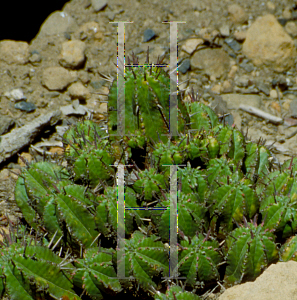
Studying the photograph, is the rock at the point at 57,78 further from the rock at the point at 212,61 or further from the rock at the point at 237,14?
the rock at the point at 237,14

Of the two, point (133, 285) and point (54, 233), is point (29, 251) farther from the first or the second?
point (133, 285)

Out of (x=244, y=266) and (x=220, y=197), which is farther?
(x=220, y=197)

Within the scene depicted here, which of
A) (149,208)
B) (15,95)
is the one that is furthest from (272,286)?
(15,95)

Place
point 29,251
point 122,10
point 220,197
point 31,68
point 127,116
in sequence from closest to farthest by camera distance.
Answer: point 29,251 → point 220,197 → point 127,116 → point 31,68 → point 122,10

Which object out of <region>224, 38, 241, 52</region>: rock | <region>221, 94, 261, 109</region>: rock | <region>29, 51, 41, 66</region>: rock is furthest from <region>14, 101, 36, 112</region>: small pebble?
<region>224, 38, 241, 52</region>: rock

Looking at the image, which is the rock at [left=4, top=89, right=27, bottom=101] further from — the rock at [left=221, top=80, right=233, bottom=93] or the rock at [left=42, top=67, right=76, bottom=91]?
the rock at [left=221, top=80, right=233, bottom=93]

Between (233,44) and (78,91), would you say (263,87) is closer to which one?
(233,44)

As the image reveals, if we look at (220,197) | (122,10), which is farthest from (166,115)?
(122,10)
